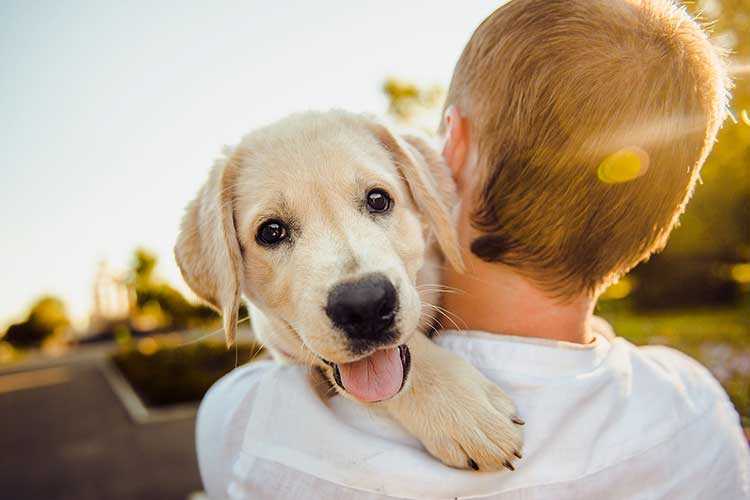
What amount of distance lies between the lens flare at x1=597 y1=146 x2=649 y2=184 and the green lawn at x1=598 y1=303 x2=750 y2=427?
4.68 meters

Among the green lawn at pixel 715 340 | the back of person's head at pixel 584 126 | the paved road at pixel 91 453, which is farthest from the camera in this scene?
the paved road at pixel 91 453

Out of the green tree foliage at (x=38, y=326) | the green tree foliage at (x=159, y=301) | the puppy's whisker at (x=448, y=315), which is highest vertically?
the puppy's whisker at (x=448, y=315)

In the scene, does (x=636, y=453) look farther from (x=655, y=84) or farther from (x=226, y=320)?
(x=226, y=320)

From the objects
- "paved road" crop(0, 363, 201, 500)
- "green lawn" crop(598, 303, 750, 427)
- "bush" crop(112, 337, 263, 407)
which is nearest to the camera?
"green lawn" crop(598, 303, 750, 427)

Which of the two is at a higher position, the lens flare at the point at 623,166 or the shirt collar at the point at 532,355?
the lens flare at the point at 623,166

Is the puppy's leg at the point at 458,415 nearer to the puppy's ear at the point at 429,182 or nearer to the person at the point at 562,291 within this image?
the person at the point at 562,291

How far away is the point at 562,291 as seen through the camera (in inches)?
94.0

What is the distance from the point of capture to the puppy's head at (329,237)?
2338mm

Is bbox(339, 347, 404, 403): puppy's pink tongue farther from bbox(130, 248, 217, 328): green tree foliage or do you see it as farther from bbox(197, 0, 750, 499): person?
bbox(130, 248, 217, 328): green tree foliage

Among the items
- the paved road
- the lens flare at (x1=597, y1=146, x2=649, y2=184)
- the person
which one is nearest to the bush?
the paved road

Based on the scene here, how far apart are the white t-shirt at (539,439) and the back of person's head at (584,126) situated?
36 cm

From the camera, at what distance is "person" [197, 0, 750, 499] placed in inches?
80.4

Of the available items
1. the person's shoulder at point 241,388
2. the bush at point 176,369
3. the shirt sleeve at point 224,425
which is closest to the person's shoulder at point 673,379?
the person's shoulder at point 241,388

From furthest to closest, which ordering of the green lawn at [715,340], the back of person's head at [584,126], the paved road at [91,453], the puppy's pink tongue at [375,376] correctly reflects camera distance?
the paved road at [91,453] → the green lawn at [715,340] → the puppy's pink tongue at [375,376] → the back of person's head at [584,126]
